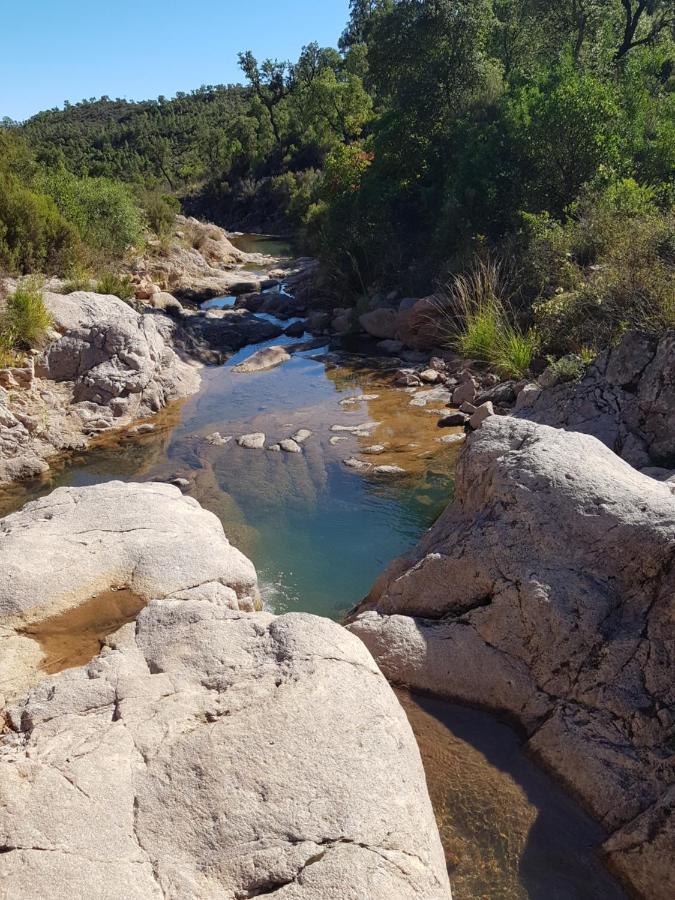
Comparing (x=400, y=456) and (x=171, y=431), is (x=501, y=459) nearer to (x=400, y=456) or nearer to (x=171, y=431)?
(x=400, y=456)

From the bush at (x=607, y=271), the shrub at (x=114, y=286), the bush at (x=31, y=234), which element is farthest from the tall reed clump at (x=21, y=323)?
the bush at (x=607, y=271)

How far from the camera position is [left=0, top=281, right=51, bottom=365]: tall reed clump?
10.2m

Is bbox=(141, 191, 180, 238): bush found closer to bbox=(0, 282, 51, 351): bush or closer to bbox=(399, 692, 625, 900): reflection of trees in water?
bbox=(0, 282, 51, 351): bush

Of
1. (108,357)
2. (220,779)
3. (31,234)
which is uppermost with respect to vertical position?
(31,234)

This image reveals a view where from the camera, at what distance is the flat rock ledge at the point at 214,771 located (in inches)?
103

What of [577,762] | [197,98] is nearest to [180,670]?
[577,762]

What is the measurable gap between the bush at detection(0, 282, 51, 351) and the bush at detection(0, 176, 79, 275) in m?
2.02

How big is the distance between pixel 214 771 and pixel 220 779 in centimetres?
5

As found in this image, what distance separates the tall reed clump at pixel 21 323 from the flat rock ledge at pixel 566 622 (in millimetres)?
7910

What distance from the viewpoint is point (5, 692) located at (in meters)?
3.72

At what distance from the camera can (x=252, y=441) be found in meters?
9.57

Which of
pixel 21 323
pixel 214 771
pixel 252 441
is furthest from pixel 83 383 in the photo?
pixel 214 771

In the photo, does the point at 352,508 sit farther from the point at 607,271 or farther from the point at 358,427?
the point at 607,271

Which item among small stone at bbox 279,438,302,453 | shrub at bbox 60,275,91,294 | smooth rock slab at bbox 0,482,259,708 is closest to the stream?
small stone at bbox 279,438,302,453
